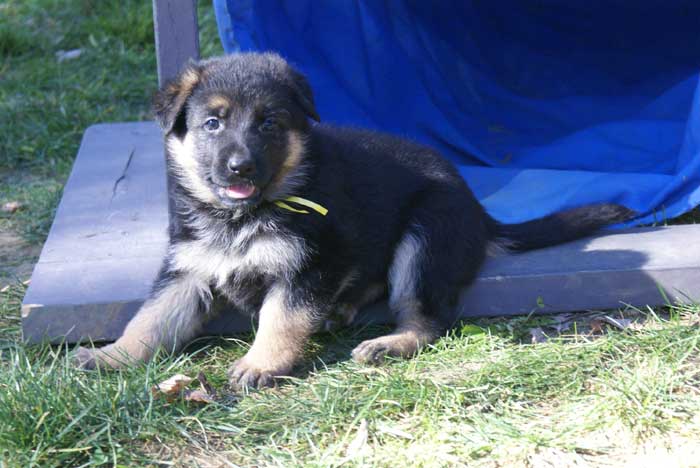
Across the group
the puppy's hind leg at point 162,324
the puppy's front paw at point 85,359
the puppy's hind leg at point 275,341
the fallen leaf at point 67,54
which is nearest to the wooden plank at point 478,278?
the puppy's hind leg at point 162,324

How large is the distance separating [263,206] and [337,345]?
67 cm

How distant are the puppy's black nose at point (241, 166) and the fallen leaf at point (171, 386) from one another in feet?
2.41

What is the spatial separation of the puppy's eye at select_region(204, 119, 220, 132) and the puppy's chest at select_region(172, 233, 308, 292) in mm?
430

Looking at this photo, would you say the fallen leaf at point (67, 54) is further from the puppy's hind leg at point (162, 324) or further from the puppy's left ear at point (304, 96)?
the puppy's left ear at point (304, 96)

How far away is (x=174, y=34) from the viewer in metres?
3.71

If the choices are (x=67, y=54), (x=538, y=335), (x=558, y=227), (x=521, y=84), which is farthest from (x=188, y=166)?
(x=67, y=54)

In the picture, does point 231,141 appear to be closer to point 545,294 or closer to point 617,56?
point 545,294

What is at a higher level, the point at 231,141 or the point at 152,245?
the point at 231,141

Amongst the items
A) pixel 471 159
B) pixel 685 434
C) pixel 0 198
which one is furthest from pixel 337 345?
pixel 0 198

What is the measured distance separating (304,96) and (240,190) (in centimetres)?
43

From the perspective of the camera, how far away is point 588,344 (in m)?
3.39

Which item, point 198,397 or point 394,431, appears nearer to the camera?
point 394,431

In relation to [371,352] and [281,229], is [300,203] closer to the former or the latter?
[281,229]

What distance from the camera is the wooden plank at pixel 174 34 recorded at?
3675 mm
